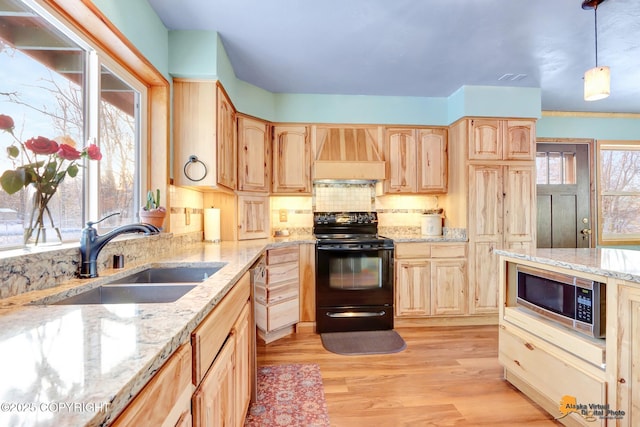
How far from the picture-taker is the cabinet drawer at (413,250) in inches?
122

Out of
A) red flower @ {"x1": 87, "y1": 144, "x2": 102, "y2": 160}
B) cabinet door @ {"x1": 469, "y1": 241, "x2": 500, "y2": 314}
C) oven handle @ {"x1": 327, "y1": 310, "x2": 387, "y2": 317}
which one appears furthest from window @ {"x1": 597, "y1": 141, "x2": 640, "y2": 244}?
red flower @ {"x1": 87, "y1": 144, "x2": 102, "y2": 160}

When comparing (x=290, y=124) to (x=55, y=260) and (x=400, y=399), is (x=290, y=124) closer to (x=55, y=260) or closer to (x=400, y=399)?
(x=55, y=260)

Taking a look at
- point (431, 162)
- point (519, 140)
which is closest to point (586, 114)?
point (519, 140)

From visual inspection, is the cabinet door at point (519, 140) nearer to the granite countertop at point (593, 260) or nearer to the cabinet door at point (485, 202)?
the cabinet door at point (485, 202)

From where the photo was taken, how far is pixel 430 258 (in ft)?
10.3

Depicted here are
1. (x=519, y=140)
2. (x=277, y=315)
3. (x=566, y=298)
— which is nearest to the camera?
(x=566, y=298)

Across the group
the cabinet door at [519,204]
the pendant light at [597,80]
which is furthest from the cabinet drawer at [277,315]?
the pendant light at [597,80]

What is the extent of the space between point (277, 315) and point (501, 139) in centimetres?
298

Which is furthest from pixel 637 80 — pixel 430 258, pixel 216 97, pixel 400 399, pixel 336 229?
pixel 216 97

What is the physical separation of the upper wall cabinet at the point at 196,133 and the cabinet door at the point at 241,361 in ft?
3.78

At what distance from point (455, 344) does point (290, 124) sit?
9.10ft

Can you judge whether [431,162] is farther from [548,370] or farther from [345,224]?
[548,370]

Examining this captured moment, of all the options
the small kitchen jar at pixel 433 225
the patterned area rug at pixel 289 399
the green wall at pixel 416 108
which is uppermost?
the green wall at pixel 416 108

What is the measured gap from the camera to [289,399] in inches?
73.4
